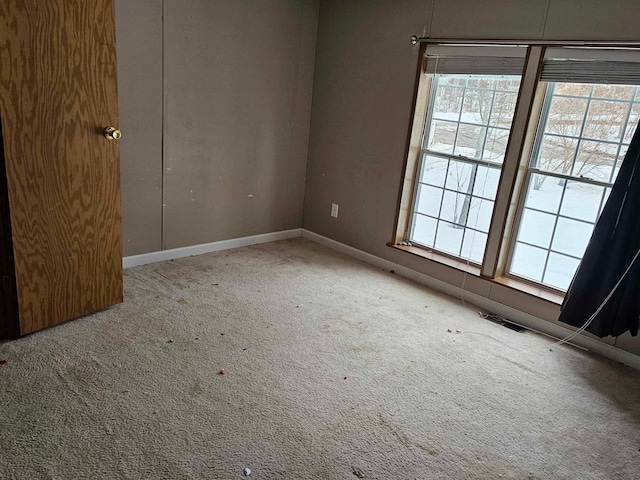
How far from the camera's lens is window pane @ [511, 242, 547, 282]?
326 centimetres

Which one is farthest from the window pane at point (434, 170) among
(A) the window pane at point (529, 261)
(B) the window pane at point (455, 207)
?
(A) the window pane at point (529, 261)

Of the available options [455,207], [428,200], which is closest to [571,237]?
[455,207]

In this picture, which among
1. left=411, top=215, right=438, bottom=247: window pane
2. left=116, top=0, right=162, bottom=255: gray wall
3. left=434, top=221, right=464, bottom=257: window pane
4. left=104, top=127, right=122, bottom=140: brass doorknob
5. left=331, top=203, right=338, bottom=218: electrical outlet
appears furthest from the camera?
left=331, top=203, right=338, bottom=218: electrical outlet

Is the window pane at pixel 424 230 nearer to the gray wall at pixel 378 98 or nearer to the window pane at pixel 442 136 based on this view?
the gray wall at pixel 378 98

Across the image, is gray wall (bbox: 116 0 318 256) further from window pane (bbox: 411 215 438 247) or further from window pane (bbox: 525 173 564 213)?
window pane (bbox: 525 173 564 213)

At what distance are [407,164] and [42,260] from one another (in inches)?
103

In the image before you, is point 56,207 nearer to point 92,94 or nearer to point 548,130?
point 92,94

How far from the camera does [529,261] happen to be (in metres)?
3.31

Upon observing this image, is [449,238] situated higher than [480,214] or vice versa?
[480,214]

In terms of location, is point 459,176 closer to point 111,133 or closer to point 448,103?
point 448,103

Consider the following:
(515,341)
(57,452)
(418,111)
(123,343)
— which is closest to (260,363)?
(123,343)

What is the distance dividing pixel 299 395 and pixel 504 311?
5.88 feet

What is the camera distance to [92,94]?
246cm

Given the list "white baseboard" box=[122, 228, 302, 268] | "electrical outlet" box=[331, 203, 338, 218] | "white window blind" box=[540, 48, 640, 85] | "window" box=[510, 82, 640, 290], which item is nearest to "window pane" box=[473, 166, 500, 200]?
"window" box=[510, 82, 640, 290]
